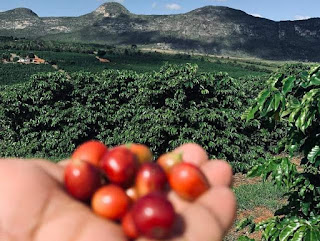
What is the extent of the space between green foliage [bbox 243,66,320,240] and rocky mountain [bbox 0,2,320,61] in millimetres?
148154

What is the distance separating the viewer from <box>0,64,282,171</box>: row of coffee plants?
13.9 meters

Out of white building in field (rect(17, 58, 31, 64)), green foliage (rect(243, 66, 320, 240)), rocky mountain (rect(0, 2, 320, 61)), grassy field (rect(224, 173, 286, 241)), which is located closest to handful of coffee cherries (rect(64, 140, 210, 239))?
green foliage (rect(243, 66, 320, 240))

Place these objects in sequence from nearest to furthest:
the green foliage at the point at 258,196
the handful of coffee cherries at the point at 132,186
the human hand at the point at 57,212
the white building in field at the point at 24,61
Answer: the human hand at the point at 57,212 → the handful of coffee cherries at the point at 132,186 → the green foliage at the point at 258,196 → the white building in field at the point at 24,61

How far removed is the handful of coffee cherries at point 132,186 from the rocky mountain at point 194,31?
150 meters

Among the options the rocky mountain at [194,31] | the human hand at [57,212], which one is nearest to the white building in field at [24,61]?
the human hand at [57,212]

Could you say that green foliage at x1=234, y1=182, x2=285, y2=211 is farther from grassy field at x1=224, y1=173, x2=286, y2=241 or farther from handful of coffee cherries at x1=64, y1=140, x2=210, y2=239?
handful of coffee cherries at x1=64, y1=140, x2=210, y2=239

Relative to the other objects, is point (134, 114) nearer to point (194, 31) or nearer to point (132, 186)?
point (132, 186)

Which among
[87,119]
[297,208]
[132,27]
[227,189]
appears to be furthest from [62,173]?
[132,27]

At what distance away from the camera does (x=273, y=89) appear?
3176mm

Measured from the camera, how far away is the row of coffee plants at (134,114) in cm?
1388

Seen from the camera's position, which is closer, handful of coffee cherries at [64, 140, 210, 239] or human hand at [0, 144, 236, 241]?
human hand at [0, 144, 236, 241]

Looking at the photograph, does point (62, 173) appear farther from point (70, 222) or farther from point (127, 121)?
point (127, 121)

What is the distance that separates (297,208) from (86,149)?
240 centimetres

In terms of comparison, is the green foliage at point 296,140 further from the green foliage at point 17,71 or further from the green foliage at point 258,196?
the green foliage at point 17,71
